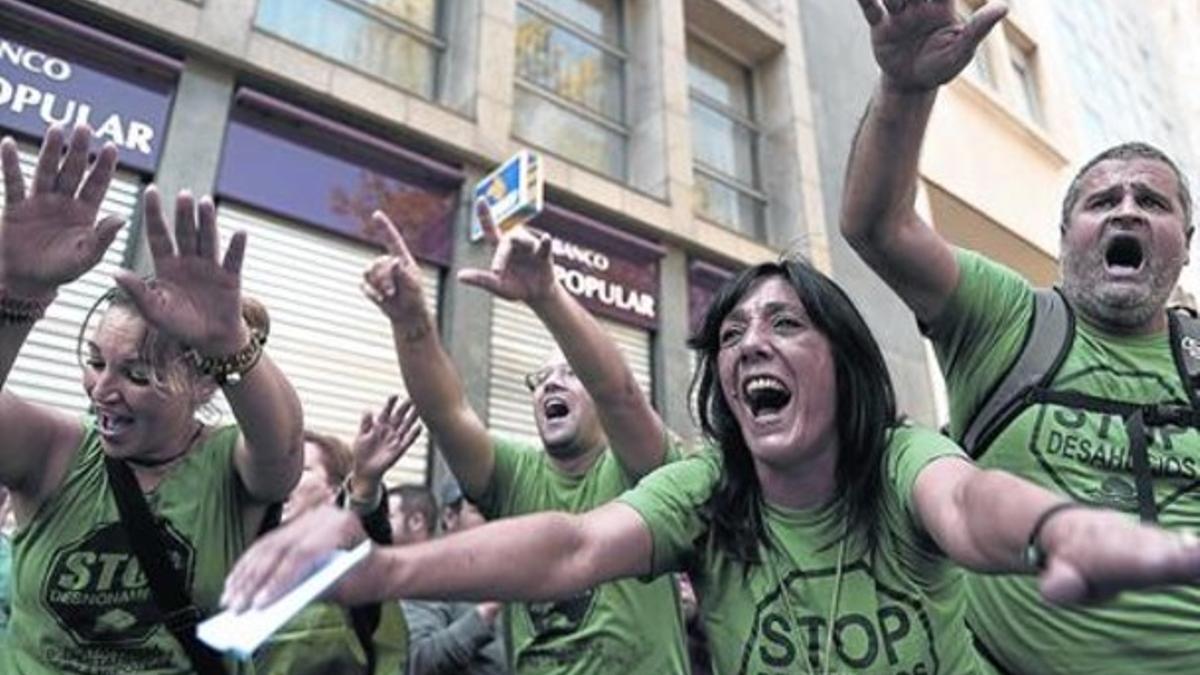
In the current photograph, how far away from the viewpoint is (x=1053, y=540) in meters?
1.12

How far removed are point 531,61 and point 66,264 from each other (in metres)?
Result: 8.80

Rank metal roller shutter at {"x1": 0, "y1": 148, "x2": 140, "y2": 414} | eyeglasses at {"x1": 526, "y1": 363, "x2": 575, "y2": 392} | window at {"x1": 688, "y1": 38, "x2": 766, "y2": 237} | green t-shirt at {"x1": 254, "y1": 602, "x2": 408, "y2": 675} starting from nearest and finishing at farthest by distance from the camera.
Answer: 1. green t-shirt at {"x1": 254, "y1": 602, "x2": 408, "y2": 675}
2. eyeglasses at {"x1": 526, "y1": 363, "x2": 575, "y2": 392}
3. metal roller shutter at {"x1": 0, "y1": 148, "x2": 140, "y2": 414}
4. window at {"x1": 688, "y1": 38, "x2": 766, "y2": 237}

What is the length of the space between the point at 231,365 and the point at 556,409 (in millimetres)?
1406

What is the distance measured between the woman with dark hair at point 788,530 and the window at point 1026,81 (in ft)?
56.7

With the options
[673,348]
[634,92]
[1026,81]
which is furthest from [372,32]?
[1026,81]

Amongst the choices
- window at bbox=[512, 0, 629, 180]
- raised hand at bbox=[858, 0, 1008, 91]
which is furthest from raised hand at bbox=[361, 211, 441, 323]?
window at bbox=[512, 0, 629, 180]

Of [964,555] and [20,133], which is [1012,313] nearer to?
[964,555]

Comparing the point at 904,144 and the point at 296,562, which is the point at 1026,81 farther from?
the point at 296,562

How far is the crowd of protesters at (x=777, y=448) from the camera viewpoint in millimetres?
1777

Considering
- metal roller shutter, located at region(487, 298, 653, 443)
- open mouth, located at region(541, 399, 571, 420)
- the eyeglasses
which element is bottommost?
open mouth, located at region(541, 399, 571, 420)

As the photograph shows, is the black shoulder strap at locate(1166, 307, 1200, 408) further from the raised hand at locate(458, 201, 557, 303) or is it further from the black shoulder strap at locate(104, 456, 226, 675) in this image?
the black shoulder strap at locate(104, 456, 226, 675)

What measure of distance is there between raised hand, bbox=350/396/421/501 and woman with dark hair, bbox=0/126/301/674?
63 cm

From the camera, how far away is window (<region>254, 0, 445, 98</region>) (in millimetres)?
8383

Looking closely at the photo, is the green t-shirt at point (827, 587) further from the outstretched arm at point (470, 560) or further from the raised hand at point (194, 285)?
the raised hand at point (194, 285)
